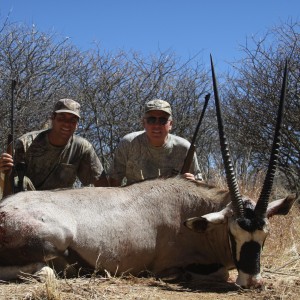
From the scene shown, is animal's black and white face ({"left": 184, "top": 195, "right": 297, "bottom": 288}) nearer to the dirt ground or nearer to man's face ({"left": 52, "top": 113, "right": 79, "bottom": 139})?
the dirt ground

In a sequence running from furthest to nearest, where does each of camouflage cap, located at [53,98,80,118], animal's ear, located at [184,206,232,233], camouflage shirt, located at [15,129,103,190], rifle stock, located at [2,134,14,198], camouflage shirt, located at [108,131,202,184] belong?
1. camouflage shirt, located at [108,131,202,184]
2. camouflage shirt, located at [15,129,103,190]
3. camouflage cap, located at [53,98,80,118]
4. rifle stock, located at [2,134,14,198]
5. animal's ear, located at [184,206,232,233]

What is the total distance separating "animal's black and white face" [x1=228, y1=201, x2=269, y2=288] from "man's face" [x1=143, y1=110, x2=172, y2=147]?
7.76 feet

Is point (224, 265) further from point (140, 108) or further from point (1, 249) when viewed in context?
point (140, 108)

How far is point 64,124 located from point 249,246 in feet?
9.83

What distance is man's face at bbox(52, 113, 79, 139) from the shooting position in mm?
6500

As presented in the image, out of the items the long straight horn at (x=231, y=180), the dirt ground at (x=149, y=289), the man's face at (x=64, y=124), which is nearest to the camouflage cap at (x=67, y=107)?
the man's face at (x=64, y=124)

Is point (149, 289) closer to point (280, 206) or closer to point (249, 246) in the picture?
point (249, 246)

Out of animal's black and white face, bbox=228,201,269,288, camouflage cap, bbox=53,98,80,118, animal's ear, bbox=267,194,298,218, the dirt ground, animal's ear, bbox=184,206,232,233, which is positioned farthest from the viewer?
camouflage cap, bbox=53,98,80,118

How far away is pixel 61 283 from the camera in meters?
4.09

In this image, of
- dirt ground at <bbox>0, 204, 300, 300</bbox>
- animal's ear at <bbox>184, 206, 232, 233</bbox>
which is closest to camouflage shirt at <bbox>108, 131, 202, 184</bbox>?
dirt ground at <bbox>0, 204, 300, 300</bbox>

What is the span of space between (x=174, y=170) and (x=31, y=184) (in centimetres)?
161

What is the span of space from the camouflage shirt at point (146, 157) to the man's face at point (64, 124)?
0.66m

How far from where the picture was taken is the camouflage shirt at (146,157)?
6773mm

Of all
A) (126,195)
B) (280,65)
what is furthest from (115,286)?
(280,65)
